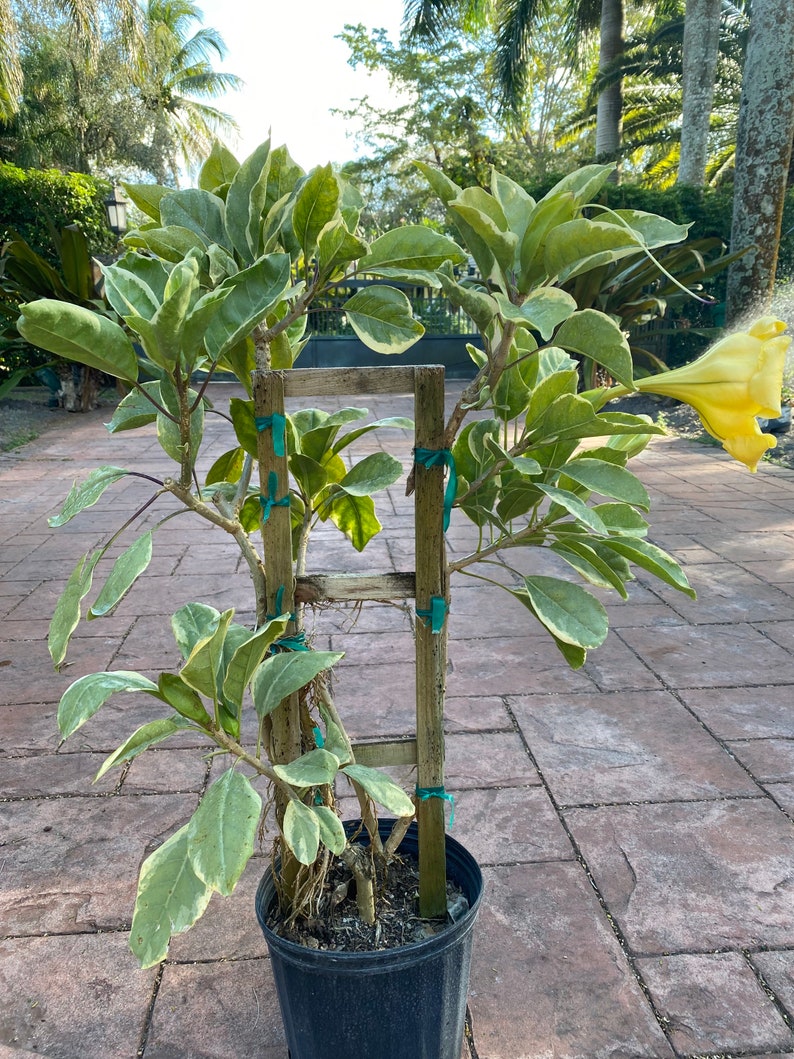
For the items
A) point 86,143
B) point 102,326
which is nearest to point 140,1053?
point 102,326

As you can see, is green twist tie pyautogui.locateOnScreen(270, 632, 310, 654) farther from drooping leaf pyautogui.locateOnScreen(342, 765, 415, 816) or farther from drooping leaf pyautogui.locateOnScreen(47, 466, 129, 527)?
drooping leaf pyautogui.locateOnScreen(47, 466, 129, 527)

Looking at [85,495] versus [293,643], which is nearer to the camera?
[85,495]

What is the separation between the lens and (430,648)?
3.80 feet

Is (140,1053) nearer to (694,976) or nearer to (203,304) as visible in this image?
(694,976)

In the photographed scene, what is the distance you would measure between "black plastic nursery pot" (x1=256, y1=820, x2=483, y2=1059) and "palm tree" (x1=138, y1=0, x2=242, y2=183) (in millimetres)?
26976

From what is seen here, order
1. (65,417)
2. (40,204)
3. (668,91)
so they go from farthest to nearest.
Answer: (668,91)
(40,204)
(65,417)

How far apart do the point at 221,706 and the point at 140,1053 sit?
0.82 meters

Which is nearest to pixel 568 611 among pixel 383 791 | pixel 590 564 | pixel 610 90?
pixel 590 564

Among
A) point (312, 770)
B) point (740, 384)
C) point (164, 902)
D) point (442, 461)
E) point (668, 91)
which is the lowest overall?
point (164, 902)

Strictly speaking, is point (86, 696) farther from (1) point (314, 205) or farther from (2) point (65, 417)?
(2) point (65, 417)

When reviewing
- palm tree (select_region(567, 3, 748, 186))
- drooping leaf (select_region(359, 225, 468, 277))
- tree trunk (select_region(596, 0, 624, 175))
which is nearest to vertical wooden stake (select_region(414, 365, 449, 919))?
drooping leaf (select_region(359, 225, 468, 277))

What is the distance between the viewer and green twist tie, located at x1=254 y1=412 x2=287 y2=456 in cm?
104

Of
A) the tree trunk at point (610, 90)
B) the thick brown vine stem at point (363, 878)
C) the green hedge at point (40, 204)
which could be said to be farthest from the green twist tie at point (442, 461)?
the tree trunk at point (610, 90)

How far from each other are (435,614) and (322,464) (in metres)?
0.29
